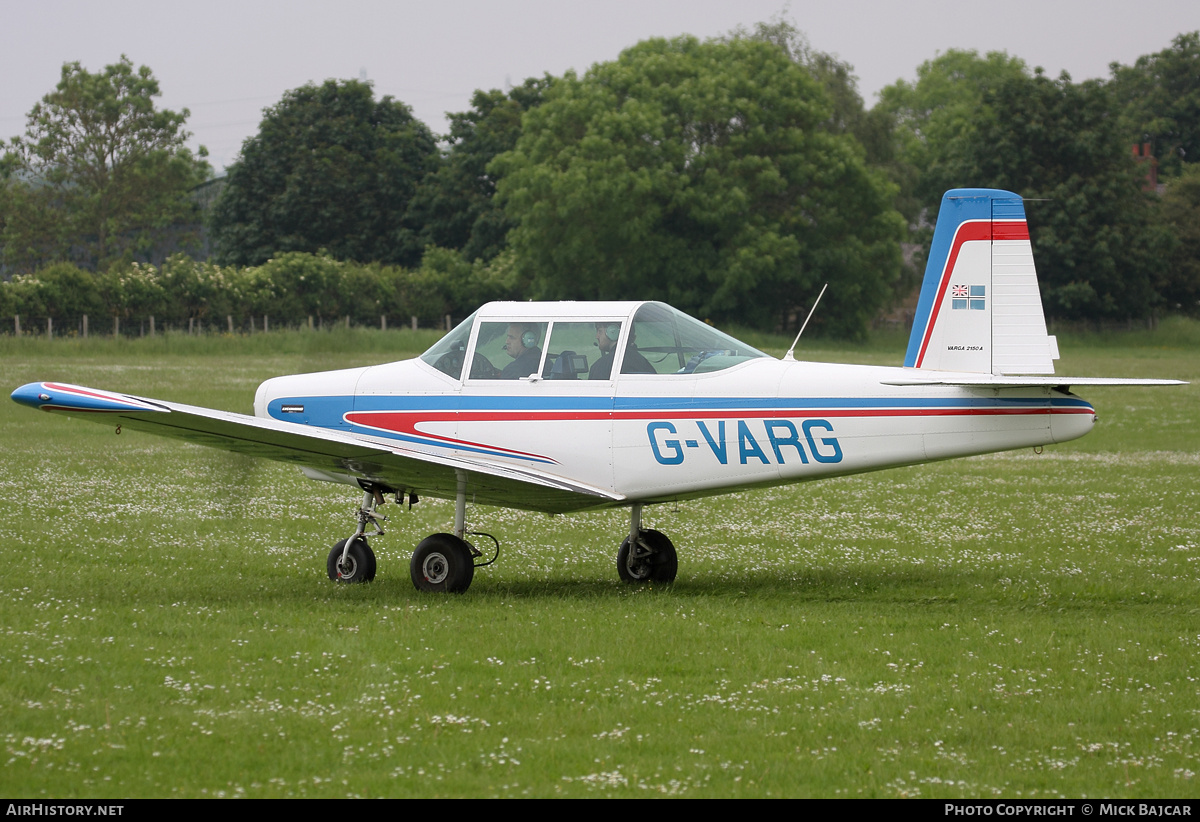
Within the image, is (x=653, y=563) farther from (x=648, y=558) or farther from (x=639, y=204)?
(x=639, y=204)

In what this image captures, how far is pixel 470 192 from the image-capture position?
7881cm

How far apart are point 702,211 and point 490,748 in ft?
197

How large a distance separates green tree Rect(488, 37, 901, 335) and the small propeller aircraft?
54200mm

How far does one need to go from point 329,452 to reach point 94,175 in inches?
3491

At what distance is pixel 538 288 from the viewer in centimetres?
6769

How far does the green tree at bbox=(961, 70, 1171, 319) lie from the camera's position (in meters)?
68.6

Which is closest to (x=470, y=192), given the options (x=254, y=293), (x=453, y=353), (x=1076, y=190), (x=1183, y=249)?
(x=254, y=293)

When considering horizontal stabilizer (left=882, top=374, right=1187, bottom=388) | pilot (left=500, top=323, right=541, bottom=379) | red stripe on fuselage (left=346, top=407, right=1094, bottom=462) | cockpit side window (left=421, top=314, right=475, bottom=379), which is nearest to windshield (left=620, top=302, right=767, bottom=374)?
red stripe on fuselage (left=346, top=407, right=1094, bottom=462)

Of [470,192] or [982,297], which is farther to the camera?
[470,192]

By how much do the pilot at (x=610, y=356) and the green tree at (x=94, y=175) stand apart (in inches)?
3329

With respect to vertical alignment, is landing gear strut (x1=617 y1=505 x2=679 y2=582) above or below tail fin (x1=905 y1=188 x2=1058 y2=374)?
below

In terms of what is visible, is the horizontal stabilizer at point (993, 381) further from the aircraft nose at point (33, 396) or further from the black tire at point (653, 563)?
the aircraft nose at point (33, 396)

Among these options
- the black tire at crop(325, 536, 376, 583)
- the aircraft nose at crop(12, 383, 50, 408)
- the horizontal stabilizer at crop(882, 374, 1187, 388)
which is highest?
the horizontal stabilizer at crop(882, 374, 1187, 388)

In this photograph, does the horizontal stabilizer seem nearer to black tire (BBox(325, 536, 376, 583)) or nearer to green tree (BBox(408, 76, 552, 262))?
black tire (BBox(325, 536, 376, 583))
